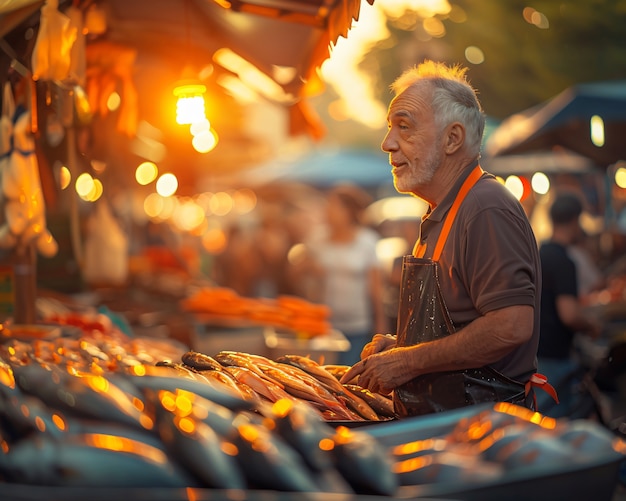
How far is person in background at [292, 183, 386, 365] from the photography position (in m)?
8.53

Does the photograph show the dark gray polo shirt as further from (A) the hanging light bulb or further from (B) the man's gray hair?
(A) the hanging light bulb

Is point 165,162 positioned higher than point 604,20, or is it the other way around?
point 604,20

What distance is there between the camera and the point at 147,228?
1816 cm

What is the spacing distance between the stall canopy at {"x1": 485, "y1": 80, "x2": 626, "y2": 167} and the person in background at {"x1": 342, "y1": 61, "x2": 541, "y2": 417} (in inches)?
227

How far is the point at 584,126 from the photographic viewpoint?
9906 millimetres

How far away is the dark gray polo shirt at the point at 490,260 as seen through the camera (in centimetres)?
315

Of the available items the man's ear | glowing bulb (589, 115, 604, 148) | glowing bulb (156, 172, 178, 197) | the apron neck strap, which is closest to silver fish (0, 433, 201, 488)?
the apron neck strap

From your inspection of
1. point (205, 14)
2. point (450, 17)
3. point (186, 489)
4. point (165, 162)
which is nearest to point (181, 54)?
point (205, 14)

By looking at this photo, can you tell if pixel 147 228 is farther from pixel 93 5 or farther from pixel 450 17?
pixel 93 5

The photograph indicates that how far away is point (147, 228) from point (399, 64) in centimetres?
1028

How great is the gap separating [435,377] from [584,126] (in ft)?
23.9

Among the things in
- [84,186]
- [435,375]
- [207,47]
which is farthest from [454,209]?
[84,186]

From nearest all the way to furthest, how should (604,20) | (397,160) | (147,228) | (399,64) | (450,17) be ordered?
(397,160) → (604,20) → (147,228) → (450,17) → (399,64)

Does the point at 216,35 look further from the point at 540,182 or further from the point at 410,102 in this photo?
the point at 540,182
